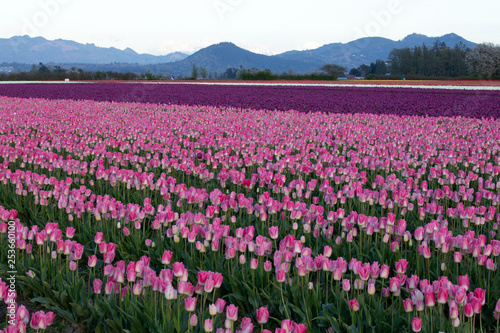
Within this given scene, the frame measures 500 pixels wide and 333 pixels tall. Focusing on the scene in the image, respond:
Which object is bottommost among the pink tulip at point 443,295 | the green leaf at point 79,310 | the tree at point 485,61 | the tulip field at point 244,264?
the green leaf at point 79,310

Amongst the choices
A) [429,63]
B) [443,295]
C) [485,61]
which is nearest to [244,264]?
[443,295]

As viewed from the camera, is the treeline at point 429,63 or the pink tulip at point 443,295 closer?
the pink tulip at point 443,295

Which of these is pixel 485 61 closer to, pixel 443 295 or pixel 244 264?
pixel 244 264

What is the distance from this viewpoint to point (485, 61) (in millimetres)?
71312

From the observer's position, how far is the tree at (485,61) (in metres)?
69.8

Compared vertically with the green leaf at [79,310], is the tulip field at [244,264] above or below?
above

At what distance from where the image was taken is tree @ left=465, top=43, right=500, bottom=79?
229ft

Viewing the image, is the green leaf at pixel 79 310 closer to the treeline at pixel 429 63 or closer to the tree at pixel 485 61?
the tree at pixel 485 61

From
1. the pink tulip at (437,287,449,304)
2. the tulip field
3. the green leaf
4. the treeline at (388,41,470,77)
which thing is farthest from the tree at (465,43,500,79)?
the green leaf

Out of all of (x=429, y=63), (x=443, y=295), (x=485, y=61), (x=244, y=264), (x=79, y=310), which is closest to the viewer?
(x=443, y=295)

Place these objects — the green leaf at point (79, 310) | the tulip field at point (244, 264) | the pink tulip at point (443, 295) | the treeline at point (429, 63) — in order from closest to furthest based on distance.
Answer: the pink tulip at point (443, 295)
the tulip field at point (244, 264)
the green leaf at point (79, 310)
the treeline at point (429, 63)

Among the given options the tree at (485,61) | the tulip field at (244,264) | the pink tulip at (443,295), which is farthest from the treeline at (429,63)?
the pink tulip at (443,295)

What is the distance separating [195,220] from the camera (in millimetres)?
4004

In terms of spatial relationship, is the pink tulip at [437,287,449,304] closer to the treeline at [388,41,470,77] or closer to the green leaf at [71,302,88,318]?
the green leaf at [71,302,88,318]
